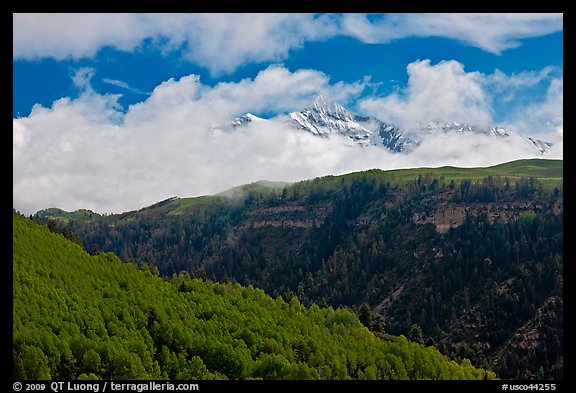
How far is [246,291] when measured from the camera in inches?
6506

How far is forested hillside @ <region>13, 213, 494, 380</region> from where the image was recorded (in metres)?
88.7

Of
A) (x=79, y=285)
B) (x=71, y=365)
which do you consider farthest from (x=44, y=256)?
(x=71, y=365)

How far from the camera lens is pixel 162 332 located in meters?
113

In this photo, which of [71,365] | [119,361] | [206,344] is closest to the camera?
[71,365]

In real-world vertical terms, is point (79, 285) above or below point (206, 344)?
above

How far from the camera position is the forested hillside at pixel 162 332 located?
88.7 m
